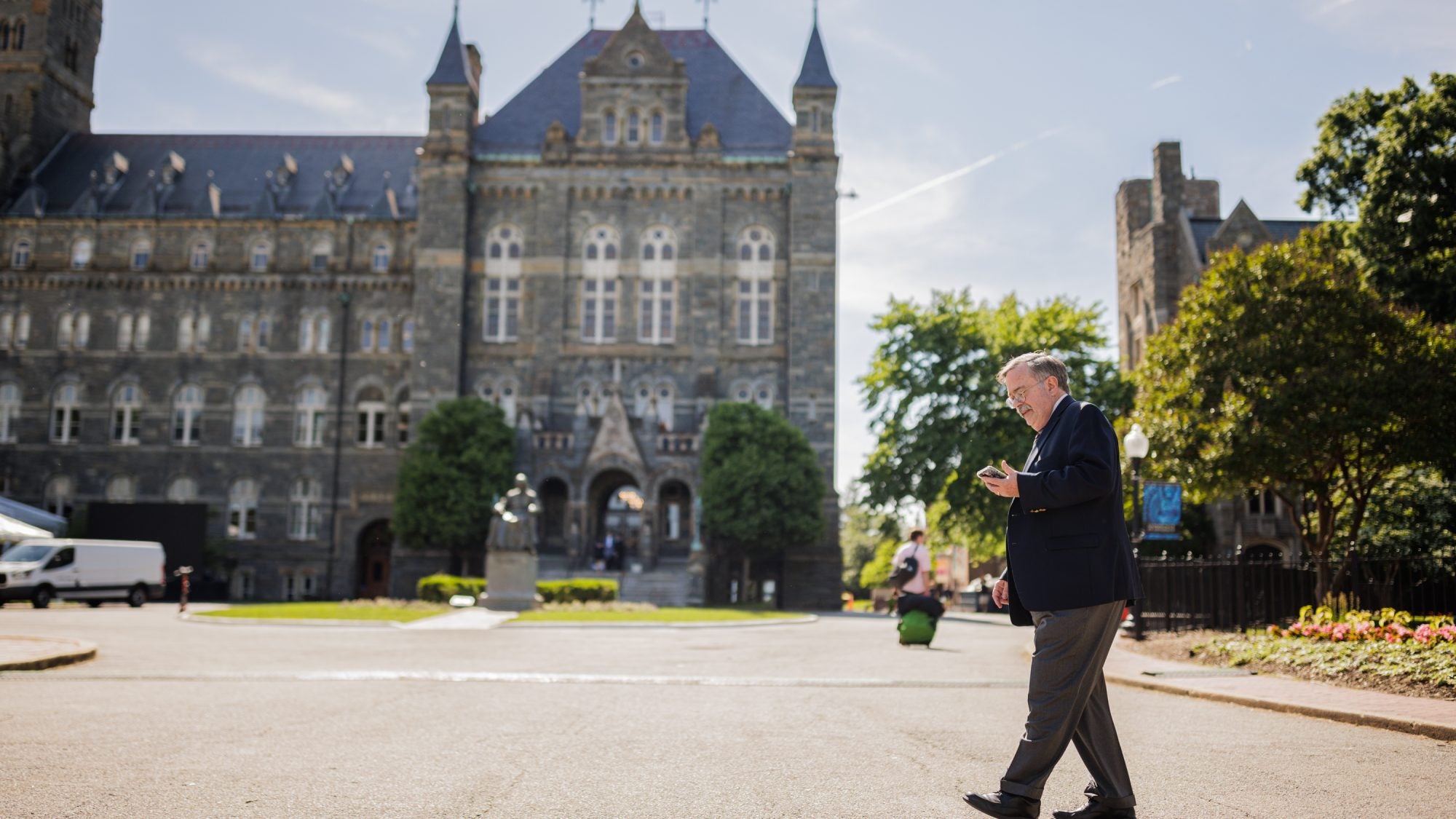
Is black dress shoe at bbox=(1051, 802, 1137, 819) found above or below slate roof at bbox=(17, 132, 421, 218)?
below

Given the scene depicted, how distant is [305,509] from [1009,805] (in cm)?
5011

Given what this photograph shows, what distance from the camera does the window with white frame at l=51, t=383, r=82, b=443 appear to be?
173ft

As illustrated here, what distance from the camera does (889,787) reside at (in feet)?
22.4

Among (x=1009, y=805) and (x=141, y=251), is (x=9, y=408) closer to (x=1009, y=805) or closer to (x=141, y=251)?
(x=141, y=251)

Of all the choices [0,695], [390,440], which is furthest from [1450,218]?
[390,440]

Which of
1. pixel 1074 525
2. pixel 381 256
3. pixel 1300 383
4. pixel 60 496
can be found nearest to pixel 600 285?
pixel 381 256

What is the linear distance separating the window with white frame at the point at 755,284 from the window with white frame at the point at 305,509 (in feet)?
61.0

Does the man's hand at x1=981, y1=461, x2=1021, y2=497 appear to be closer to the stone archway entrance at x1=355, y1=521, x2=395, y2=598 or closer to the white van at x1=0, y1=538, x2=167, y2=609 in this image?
the white van at x1=0, y1=538, x2=167, y2=609

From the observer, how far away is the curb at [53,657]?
1321 centimetres

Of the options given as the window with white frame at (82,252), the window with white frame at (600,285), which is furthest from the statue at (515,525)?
the window with white frame at (82,252)

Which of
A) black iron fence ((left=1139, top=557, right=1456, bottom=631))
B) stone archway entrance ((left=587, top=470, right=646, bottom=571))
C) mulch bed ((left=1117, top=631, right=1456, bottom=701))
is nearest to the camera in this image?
mulch bed ((left=1117, top=631, right=1456, bottom=701))

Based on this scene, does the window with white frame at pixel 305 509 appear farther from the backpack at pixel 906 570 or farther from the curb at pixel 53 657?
the backpack at pixel 906 570

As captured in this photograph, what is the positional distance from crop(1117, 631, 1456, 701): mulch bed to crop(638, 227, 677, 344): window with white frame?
102 ft

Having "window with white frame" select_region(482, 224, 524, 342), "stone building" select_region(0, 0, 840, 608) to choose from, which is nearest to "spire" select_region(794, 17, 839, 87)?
"stone building" select_region(0, 0, 840, 608)
